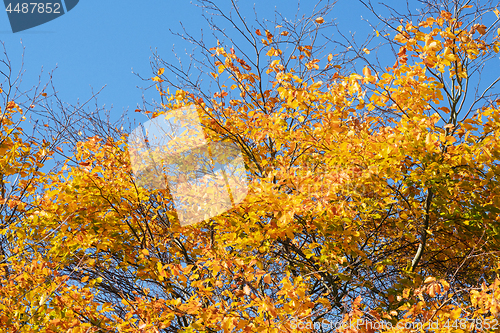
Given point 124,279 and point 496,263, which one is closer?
point 496,263

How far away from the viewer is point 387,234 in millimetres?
5445

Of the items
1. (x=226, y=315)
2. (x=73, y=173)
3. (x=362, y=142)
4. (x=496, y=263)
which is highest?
(x=73, y=173)

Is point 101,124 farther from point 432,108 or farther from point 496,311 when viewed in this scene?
point 496,311

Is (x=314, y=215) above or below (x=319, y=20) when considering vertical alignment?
below

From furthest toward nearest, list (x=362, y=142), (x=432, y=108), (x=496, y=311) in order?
(x=432, y=108) → (x=362, y=142) → (x=496, y=311)

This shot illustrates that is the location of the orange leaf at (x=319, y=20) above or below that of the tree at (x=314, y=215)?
above

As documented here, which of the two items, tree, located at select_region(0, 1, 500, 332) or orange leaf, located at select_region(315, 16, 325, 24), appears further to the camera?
orange leaf, located at select_region(315, 16, 325, 24)

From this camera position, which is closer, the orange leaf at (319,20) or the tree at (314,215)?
the tree at (314,215)

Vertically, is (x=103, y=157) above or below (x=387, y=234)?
above

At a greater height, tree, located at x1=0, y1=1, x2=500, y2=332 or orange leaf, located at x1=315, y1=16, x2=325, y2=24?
orange leaf, located at x1=315, y1=16, x2=325, y2=24

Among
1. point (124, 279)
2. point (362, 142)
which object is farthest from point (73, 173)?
point (362, 142)

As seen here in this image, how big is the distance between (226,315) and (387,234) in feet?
10.0

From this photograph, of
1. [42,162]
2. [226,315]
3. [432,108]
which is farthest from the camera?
[42,162]

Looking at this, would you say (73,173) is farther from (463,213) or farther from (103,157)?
(463,213)
